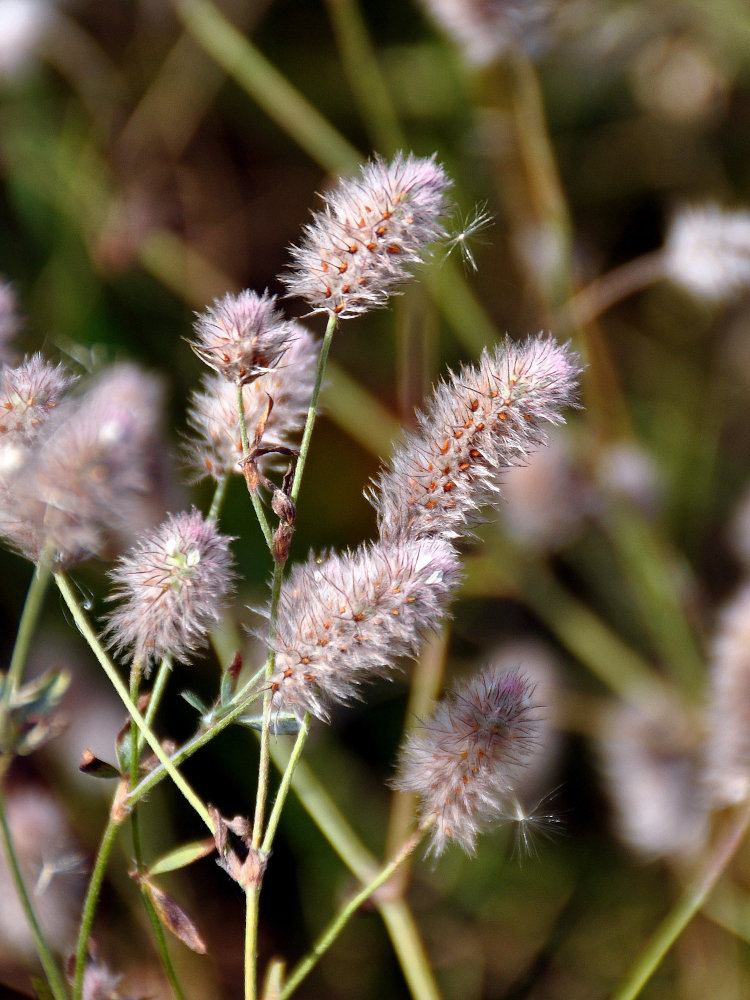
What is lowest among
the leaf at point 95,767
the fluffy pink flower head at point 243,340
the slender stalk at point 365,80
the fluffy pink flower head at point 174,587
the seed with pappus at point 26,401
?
the leaf at point 95,767

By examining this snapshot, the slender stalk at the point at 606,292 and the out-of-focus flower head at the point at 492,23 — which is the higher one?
the out-of-focus flower head at the point at 492,23

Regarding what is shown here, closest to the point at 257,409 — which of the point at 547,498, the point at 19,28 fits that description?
the point at 547,498

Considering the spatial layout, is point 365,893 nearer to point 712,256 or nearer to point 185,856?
point 185,856

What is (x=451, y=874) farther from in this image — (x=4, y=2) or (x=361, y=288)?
(x=4, y=2)

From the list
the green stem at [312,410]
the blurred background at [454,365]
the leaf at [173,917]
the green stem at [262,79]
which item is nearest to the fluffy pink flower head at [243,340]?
the green stem at [312,410]

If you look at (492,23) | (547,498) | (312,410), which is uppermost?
(492,23)

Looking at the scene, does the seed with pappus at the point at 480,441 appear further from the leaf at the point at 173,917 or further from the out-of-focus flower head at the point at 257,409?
the leaf at the point at 173,917

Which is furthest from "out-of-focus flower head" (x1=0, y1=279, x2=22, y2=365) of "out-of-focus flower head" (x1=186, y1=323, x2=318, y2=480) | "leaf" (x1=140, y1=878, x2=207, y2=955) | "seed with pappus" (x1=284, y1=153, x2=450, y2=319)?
"leaf" (x1=140, y1=878, x2=207, y2=955)
